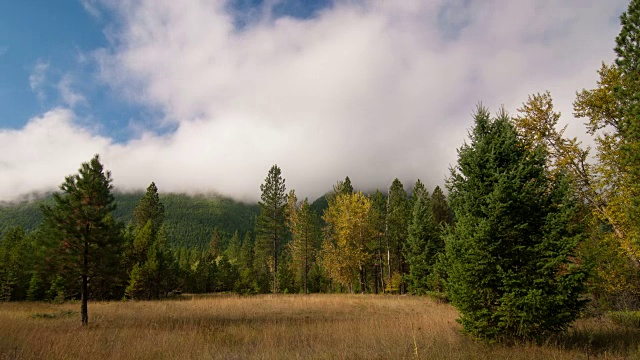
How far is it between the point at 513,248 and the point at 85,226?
17.6 metres

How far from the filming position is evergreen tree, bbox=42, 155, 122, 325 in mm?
14641

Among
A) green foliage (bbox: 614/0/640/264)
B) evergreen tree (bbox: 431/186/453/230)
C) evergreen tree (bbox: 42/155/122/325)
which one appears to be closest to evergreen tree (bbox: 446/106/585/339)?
green foliage (bbox: 614/0/640/264)

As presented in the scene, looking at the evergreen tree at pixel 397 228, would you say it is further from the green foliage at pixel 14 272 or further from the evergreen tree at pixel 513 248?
the green foliage at pixel 14 272

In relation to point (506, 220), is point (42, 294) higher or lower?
lower

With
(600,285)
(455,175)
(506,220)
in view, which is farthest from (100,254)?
(600,285)

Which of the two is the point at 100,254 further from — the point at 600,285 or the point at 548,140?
the point at 600,285

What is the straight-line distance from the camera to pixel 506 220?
303 inches

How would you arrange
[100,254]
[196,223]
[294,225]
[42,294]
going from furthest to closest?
[196,223] < [294,225] < [42,294] < [100,254]

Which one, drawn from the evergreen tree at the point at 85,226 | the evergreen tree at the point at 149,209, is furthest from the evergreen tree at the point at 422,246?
the evergreen tree at the point at 149,209

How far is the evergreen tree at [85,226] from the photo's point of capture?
14.6 meters

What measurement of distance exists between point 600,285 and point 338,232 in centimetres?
2310

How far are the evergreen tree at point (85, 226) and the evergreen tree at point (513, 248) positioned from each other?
1551 centimetres

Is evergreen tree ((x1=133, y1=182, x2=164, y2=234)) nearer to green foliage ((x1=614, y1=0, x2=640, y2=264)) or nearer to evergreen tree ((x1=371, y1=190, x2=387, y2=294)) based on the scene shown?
evergreen tree ((x1=371, y1=190, x2=387, y2=294))

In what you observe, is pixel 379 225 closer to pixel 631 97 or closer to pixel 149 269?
pixel 149 269
